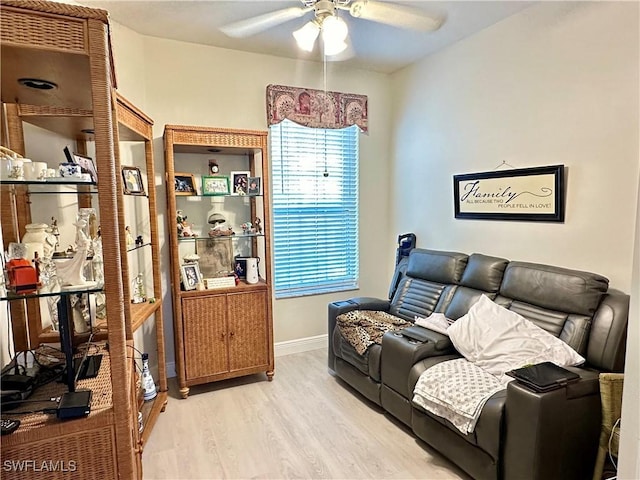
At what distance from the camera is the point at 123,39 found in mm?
2850

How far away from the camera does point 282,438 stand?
8.11 feet

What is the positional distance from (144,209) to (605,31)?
3320mm

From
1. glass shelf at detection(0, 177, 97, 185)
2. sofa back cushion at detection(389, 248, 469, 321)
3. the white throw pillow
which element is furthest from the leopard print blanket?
glass shelf at detection(0, 177, 97, 185)

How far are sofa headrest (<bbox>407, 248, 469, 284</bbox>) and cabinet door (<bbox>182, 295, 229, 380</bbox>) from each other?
166 centimetres

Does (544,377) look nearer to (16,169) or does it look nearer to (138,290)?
(16,169)

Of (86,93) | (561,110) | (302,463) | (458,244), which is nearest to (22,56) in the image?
(86,93)

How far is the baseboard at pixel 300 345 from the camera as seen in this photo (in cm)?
380

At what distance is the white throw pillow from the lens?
2.15 meters

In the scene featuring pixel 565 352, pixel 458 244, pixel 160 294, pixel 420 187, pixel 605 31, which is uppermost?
pixel 605 31

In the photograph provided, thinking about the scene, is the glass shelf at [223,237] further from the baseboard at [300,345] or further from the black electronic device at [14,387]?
the black electronic device at [14,387]

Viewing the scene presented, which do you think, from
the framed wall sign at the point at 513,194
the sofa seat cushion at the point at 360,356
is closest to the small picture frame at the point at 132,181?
the sofa seat cushion at the point at 360,356

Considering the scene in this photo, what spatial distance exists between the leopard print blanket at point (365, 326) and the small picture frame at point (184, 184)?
5.22ft

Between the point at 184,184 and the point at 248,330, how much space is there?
1288 millimetres

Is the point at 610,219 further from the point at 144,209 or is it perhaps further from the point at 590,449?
the point at 144,209
